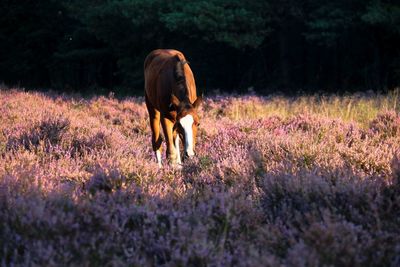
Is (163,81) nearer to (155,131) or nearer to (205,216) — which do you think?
(155,131)

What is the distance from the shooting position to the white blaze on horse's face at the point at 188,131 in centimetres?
621

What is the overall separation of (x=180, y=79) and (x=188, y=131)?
1.19 meters

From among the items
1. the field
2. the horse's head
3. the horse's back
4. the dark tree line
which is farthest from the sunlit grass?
the dark tree line

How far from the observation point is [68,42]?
110 ft

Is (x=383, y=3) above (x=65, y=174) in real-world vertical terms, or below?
above

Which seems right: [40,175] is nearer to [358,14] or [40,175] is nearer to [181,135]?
[181,135]

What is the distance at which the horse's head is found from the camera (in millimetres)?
6262

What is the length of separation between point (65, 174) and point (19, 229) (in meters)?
1.66

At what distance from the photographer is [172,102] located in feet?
21.8

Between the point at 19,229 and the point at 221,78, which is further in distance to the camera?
the point at 221,78

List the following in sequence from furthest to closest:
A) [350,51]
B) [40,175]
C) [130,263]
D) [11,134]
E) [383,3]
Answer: [350,51] → [383,3] → [11,134] → [40,175] → [130,263]

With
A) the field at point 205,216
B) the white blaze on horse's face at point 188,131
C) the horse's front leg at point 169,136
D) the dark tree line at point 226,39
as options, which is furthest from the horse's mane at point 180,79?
the dark tree line at point 226,39

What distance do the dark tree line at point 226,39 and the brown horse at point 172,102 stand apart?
12.8 metres

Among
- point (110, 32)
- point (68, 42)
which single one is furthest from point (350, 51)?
point (68, 42)
